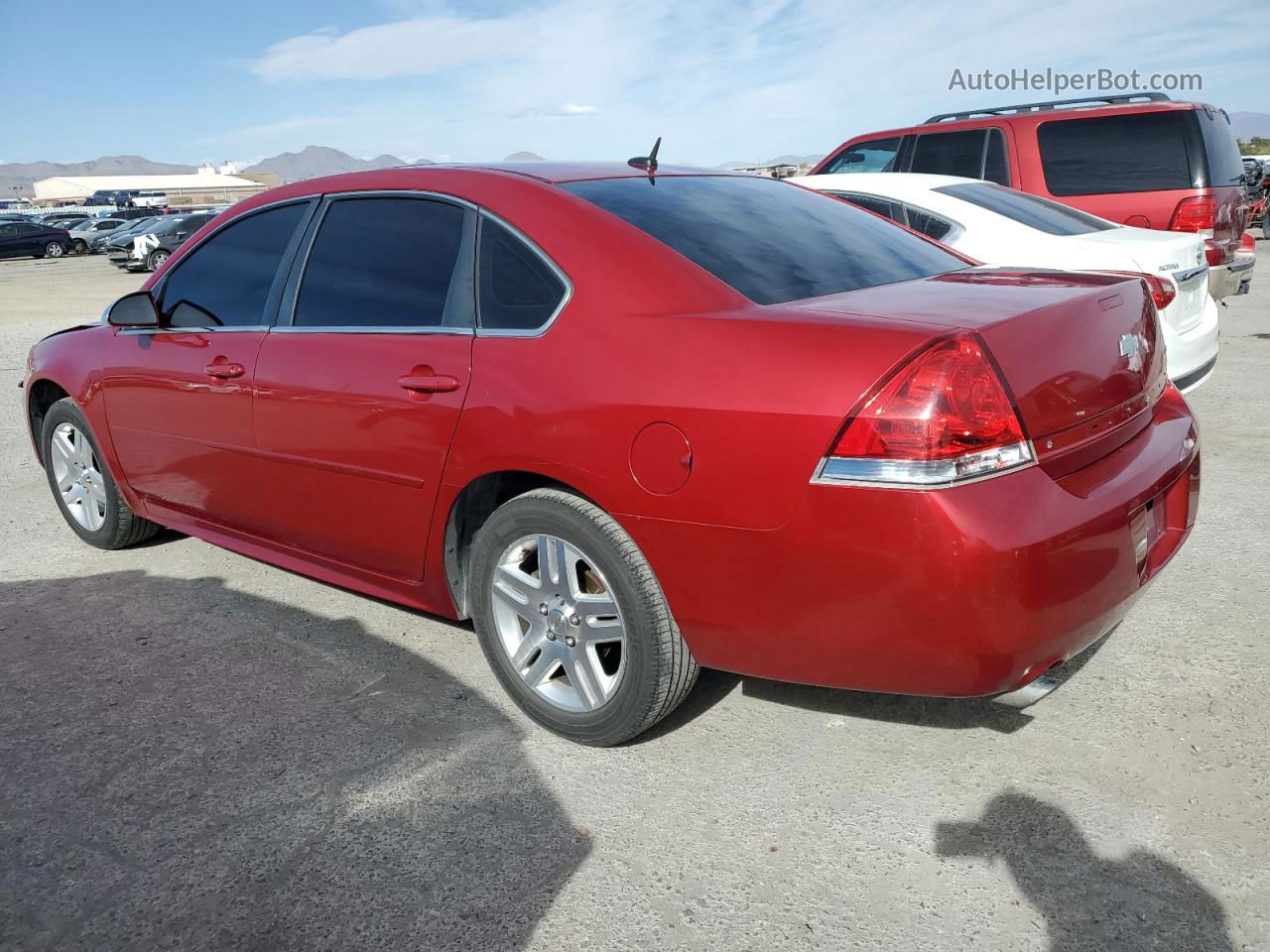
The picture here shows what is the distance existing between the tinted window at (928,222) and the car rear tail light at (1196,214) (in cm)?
252

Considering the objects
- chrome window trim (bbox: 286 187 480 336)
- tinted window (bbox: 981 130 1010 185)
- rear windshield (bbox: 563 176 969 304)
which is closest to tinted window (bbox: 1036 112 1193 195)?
tinted window (bbox: 981 130 1010 185)

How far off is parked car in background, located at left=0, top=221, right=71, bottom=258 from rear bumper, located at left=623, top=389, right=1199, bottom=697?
41.2 meters

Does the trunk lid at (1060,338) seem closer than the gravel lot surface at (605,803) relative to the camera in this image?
No

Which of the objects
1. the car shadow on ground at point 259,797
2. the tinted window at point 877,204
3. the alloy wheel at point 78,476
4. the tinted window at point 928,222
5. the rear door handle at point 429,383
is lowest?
the car shadow on ground at point 259,797

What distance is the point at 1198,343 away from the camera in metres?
5.40

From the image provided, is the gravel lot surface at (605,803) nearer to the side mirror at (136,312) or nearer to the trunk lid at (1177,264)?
the side mirror at (136,312)

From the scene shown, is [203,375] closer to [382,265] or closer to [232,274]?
[232,274]

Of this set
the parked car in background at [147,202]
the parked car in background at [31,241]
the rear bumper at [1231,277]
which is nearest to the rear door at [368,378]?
the rear bumper at [1231,277]

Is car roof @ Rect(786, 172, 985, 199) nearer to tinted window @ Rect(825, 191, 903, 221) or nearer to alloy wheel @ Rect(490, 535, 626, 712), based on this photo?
tinted window @ Rect(825, 191, 903, 221)

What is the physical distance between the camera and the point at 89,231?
41.8 m

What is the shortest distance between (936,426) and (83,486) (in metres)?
4.20

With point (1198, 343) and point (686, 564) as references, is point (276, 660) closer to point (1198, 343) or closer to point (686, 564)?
point (686, 564)

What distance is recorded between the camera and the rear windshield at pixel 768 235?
2.94 meters

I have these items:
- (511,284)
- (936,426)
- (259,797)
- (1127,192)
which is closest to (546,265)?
(511,284)
